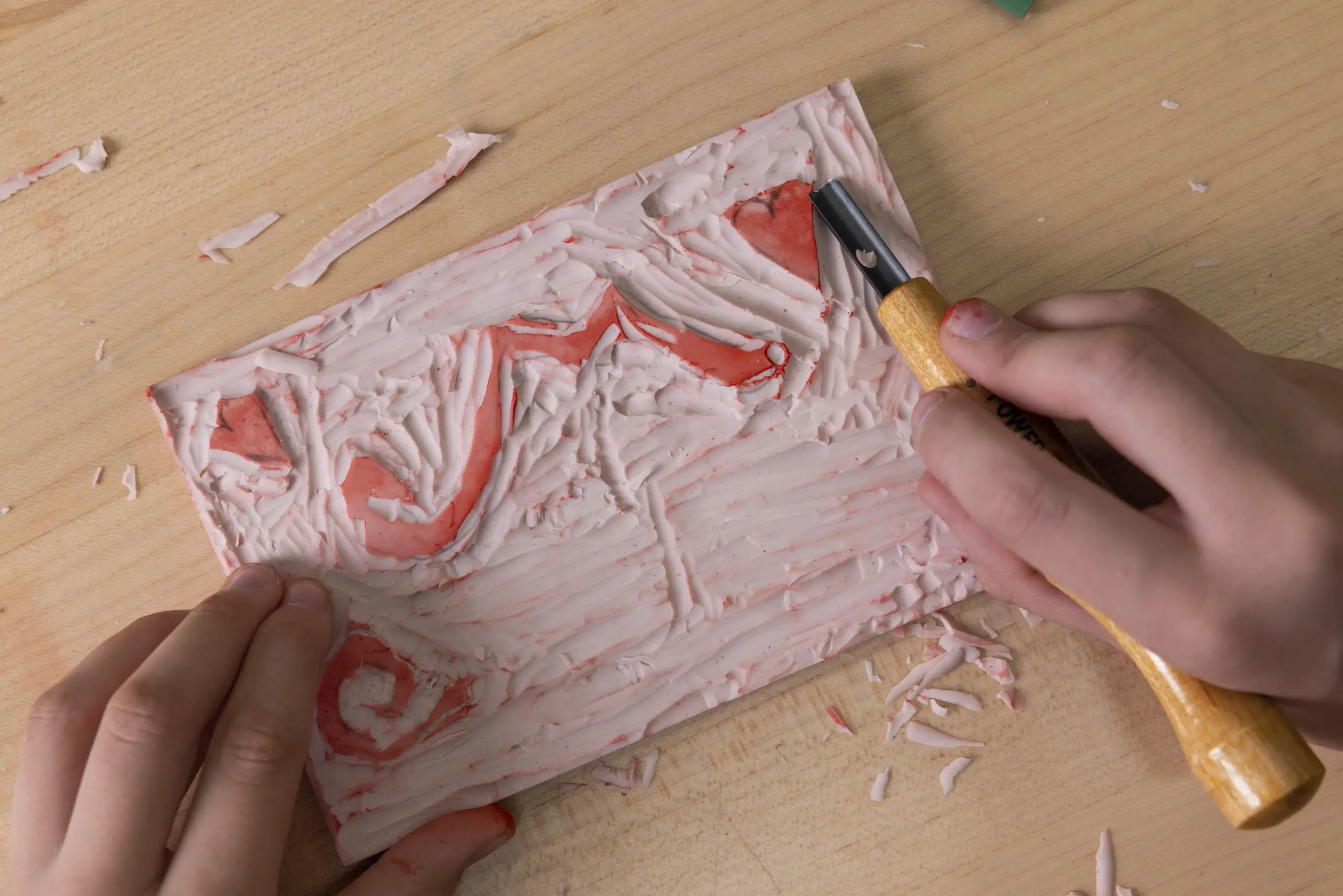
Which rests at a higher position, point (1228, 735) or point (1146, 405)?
point (1146, 405)

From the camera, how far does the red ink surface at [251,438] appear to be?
0.64 metres

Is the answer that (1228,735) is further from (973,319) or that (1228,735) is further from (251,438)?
(251,438)

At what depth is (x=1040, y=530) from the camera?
461mm

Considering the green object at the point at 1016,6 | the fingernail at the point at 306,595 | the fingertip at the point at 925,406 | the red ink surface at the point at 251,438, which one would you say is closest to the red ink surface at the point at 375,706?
the fingernail at the point at 306,595

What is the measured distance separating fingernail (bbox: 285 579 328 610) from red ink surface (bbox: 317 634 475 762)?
3cm

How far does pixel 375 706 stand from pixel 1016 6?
2.31ft

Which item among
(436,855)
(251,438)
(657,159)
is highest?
(657,159)

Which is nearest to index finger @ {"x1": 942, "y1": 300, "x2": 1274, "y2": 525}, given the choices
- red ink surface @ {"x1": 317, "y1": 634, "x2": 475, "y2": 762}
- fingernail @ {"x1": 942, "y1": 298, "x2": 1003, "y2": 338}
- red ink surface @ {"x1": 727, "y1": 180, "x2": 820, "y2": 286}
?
fingernail @ {"x1": 942, "y1": 298, "x2": 1003, "y2": 338}

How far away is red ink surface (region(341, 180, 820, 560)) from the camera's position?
64cm

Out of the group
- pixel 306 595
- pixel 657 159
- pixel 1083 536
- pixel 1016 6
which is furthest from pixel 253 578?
pixel 1016 6

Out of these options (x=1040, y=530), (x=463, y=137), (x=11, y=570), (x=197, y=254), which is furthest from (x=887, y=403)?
(x=11, y=570)

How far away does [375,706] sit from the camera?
2.07 feet

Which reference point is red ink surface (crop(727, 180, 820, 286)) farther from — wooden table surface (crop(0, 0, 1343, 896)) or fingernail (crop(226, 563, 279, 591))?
fingernail (crop(226, 563, 279, 591))

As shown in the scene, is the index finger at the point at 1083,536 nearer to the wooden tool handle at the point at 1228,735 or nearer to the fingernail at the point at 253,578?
the wooden tool handle at the point at 1228,735
